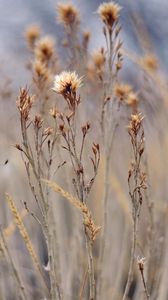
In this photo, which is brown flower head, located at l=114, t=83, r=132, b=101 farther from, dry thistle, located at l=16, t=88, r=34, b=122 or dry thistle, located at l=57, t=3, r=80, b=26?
dry thistle, located at l=16, t=88, r=34, b=122

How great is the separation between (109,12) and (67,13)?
178 mm

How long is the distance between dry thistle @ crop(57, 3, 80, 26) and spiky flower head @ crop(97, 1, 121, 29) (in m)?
0.15

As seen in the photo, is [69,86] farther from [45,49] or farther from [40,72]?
[45,49]

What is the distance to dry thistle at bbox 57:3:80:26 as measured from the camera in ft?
3.72

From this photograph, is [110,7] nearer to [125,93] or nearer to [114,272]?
[125,93]

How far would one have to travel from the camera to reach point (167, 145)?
1.69 m

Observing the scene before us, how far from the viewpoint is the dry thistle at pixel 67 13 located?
3.72 feet

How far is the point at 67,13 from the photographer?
3.73 ft

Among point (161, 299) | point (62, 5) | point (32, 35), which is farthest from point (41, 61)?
point (161, 299)

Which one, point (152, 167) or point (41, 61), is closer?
point (41, 61)

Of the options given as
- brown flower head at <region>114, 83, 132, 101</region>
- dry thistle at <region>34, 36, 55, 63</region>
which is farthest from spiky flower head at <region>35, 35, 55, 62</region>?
brown flower head at <region>114, 83, 132, 101</region>

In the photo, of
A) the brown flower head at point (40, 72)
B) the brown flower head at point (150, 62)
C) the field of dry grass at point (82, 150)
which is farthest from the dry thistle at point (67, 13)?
the brown flower head at point (150, 62)

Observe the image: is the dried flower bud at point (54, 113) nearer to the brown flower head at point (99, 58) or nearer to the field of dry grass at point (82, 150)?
the field of dry grass at point (82, 150)

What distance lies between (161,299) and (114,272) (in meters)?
0.57
